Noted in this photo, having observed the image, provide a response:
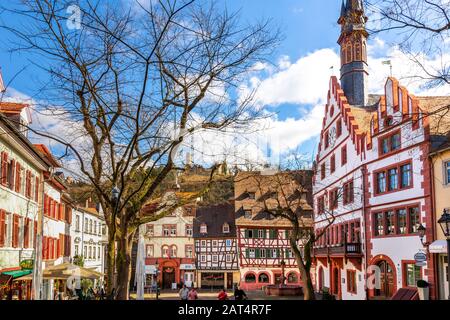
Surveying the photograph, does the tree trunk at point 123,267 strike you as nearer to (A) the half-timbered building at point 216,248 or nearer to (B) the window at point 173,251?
(A) the half-timbered building at point 216,248

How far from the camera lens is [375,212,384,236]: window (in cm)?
2862

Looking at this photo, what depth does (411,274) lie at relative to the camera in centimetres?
2534

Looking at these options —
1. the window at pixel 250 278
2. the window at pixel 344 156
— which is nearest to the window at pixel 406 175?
the window at pixel 344 156

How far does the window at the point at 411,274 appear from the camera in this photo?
2463 centimetres

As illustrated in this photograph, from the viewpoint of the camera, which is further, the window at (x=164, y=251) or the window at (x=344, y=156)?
the window at (x=164, y=251)

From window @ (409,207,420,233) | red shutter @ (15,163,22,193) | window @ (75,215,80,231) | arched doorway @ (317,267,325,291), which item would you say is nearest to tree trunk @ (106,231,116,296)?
red shutter @ (15,163,22,193)

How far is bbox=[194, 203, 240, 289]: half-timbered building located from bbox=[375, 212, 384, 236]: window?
26.5 metres

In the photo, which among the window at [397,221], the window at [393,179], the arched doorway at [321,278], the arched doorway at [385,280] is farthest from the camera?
the arched doorway at [321,278]

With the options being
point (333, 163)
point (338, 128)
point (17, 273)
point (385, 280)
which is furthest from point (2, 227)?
point (333, 163)

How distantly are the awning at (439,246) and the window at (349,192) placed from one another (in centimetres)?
1016

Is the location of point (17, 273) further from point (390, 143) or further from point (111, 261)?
point (390, 143)

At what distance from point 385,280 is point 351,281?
4.74 metres

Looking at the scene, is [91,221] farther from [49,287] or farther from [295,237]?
[295,237]

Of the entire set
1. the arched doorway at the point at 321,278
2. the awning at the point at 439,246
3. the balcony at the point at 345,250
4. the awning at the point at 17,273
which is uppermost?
the awning at the point at 439,246
